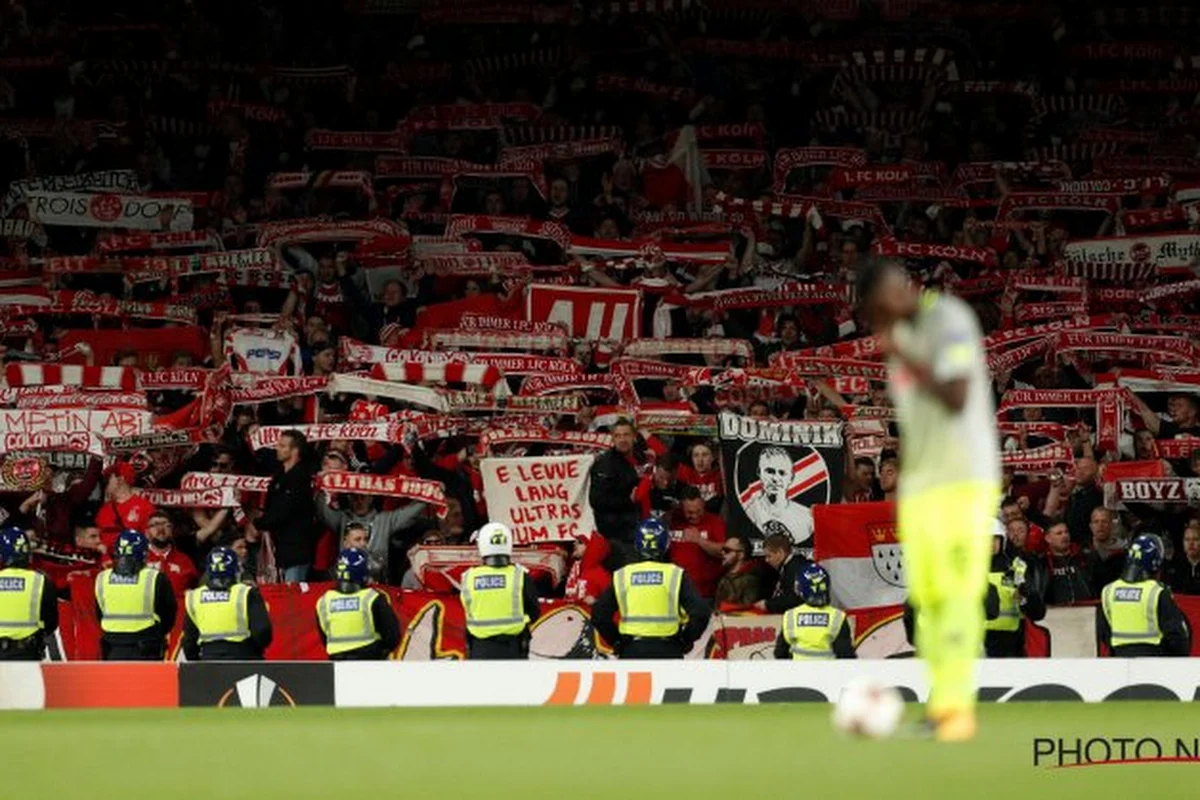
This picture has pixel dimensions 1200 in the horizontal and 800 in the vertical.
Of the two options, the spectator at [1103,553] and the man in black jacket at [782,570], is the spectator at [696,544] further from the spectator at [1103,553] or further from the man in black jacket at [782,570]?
the spectator at [1103,553]

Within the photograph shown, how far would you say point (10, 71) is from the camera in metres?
31.9

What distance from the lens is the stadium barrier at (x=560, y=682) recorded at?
62.9 ft

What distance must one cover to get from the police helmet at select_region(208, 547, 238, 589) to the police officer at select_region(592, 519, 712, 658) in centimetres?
298

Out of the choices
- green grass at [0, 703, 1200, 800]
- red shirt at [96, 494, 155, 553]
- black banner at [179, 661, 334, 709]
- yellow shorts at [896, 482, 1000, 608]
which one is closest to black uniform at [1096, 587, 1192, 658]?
green grass at [0, 703, 1200, 800]

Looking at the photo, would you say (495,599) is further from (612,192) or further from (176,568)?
(612,192)

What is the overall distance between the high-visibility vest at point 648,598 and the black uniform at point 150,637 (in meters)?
3.72

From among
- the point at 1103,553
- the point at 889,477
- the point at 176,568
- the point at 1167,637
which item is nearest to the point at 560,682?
the point at 889,477

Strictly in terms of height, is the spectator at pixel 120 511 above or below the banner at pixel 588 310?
below

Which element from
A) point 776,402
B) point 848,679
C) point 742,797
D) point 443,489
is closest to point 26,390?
point 443,489

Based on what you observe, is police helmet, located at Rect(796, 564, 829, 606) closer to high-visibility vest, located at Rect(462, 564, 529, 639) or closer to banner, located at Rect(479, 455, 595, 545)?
high-visibility vest, located at Rect(462, 564, 529, 639)

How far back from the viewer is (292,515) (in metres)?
21.7

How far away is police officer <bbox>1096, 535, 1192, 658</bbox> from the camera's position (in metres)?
19.9

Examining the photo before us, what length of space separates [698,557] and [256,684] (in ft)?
14.2

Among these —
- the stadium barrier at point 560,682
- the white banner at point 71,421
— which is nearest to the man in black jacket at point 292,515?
the white banner at point 71,421
